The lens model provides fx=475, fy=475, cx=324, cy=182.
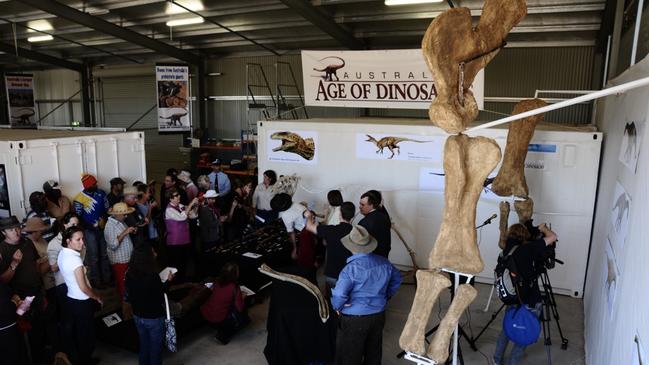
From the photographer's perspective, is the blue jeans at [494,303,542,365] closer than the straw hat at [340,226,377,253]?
No

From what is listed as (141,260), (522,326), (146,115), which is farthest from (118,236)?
(146,115)

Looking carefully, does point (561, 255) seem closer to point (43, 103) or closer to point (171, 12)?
point (171, 12)

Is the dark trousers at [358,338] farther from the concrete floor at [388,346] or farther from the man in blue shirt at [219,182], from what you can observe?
the man in blue shirt at [219,182]

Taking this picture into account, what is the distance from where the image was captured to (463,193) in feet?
8.54

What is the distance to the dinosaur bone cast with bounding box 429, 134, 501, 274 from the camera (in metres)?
2.56

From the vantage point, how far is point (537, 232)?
16.3ft

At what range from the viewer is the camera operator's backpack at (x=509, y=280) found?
4492 millimetres

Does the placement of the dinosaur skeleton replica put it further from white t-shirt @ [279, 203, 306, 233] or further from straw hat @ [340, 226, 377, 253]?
white t-shirt @ [279, 203, 306, 233]

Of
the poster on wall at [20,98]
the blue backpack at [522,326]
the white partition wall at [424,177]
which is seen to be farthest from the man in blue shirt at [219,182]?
the poster on wall at [20,98]

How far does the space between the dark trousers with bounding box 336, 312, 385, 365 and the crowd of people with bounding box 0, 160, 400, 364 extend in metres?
0.01

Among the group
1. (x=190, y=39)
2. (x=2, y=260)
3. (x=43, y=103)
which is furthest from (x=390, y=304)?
(x=43, y=103)

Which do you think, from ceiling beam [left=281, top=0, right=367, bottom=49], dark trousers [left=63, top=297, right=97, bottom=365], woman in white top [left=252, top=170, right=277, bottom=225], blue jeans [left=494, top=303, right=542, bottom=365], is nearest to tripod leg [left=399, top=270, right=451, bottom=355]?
blue jeans [left=494, top=303, right=542, bottom=365]

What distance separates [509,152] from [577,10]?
6121 mm

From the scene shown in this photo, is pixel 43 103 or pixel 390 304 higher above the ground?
pixel 43 103
